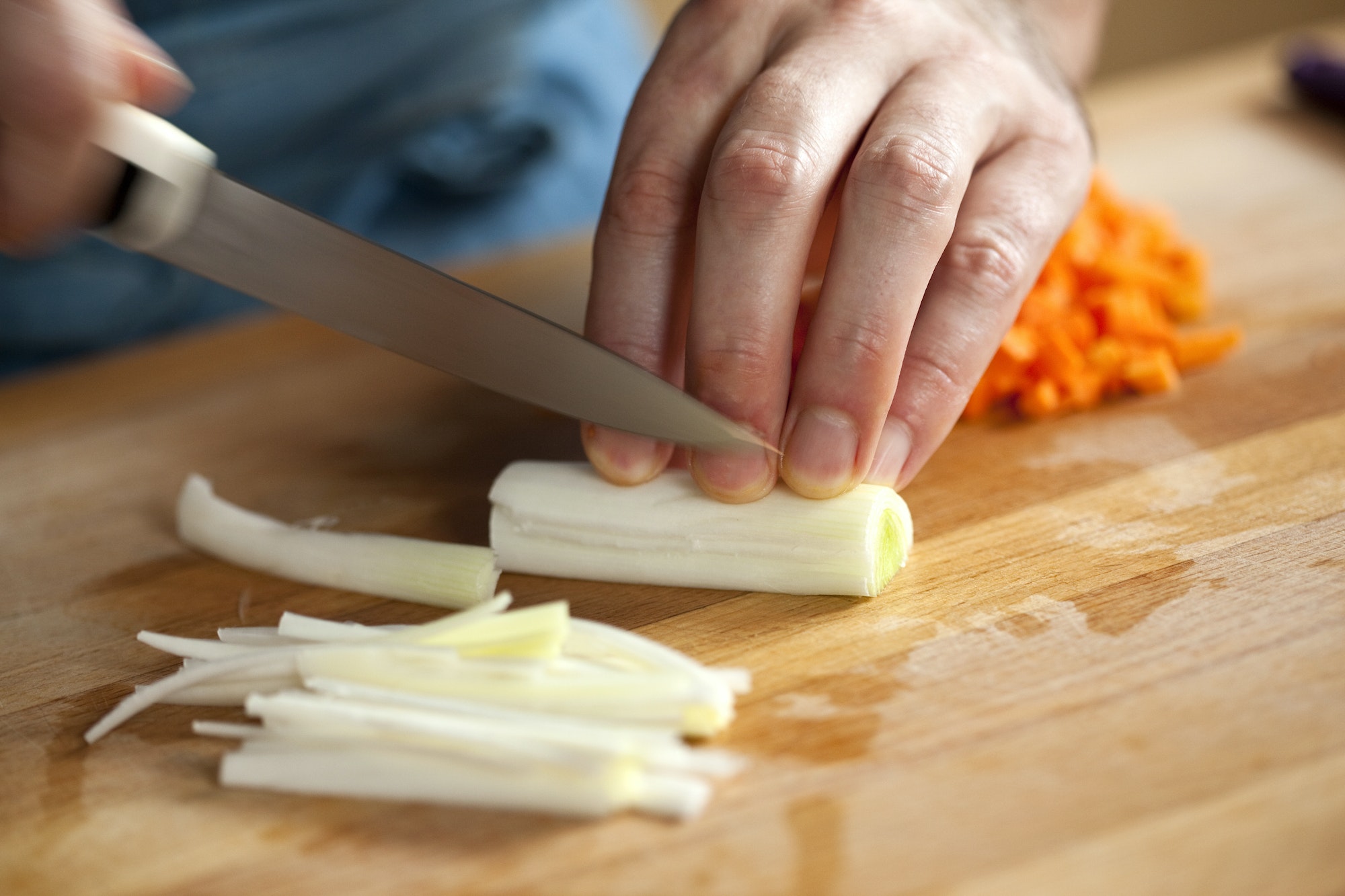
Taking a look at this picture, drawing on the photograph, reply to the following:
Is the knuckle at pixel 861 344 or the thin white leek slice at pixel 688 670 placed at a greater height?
the knuckle at pixel 861 344

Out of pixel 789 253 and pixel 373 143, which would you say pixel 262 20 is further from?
pixel 789 253

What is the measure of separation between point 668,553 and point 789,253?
0.40 metres

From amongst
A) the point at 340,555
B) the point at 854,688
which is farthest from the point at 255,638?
the point at 854,688

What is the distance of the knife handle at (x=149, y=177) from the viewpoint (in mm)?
1171

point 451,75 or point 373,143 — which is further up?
point 451,75

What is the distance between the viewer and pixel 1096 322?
71.5 inches

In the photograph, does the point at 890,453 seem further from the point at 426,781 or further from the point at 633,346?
the point at 426,781

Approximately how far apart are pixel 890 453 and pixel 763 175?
0.38 metres

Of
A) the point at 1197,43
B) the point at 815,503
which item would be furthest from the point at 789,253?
the point at 1197,43

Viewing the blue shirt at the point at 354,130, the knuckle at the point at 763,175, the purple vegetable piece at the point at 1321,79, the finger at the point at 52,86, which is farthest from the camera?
the purple vegetable piece at the point at 1321,79

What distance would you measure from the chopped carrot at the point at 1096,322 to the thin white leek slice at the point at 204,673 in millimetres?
773

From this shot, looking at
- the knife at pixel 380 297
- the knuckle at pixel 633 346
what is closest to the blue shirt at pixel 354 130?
the knife at pixel 380 297

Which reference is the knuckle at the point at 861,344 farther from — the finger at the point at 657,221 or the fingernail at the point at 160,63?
the fingernail at the point at 160,63

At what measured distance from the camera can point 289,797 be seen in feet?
3.77
